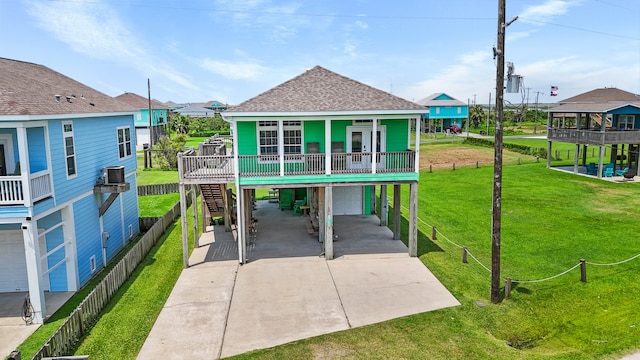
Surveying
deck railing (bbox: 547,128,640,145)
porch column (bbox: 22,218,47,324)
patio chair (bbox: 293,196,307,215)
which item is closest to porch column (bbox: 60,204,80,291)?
porch column (bbox: 22,218,47,324)

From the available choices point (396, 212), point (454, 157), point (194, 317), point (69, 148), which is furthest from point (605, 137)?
point (69, 148)

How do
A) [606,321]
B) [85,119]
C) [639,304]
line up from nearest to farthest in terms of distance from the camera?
[606,321], [639,304], [85,119]

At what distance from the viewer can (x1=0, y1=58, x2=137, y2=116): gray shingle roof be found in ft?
40.5

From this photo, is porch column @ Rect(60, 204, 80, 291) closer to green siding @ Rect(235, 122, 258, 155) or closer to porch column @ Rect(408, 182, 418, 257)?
green siding @ Rect(235, 122, 258, 155)

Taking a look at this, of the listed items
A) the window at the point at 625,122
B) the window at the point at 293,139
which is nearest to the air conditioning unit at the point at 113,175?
the window at the point at 293,139

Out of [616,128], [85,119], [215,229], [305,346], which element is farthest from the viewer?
[616,128]

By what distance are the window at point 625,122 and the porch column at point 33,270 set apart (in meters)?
37.4

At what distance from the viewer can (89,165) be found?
16.2 m

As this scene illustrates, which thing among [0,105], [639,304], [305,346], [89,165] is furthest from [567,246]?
[0,105]

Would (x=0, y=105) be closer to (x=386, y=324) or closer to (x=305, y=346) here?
(x=305, y=346)

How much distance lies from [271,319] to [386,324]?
3.18 m

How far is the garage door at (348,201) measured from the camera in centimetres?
2281

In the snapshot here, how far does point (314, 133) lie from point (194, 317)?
931 cm

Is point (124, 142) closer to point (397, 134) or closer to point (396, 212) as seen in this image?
point (397, 134)
